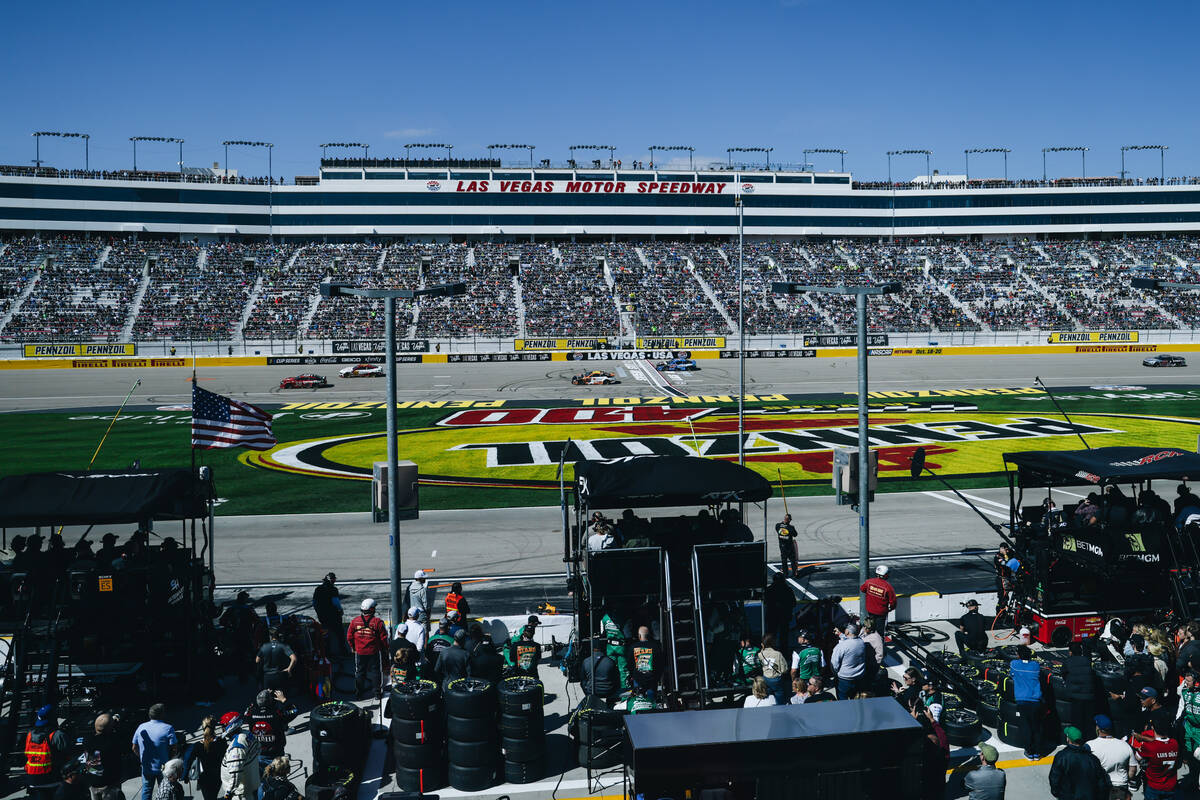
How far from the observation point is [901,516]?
2409 cm

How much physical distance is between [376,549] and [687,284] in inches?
2706

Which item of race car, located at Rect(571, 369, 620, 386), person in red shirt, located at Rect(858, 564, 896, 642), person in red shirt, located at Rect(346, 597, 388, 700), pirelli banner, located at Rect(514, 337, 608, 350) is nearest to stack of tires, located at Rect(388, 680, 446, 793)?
person in red shirt, located at Rect(346, 597, 388, 700)

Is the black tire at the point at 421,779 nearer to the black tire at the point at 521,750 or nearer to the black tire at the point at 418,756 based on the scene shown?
the black tire at the point at 418,756

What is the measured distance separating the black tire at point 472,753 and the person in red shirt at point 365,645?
2810 mm

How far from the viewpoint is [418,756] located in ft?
33.1

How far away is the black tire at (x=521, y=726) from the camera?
33.5ft

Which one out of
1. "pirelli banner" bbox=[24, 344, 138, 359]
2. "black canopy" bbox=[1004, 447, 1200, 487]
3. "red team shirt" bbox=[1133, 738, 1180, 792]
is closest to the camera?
"red team shirt" bbox=[1133, 738, 1180, 792]

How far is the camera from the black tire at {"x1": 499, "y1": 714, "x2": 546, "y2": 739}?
10219 millimetres

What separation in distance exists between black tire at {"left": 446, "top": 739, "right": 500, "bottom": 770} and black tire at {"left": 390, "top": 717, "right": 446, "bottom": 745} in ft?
0.67

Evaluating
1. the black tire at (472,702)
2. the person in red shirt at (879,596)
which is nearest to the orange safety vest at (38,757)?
the black tire at (472,702)

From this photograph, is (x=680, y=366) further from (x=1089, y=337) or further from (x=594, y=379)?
(x=1089, y=337)

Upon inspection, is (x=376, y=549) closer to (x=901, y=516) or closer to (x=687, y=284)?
(x=901, y=516)

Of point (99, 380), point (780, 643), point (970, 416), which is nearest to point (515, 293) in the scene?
point (99, 380)

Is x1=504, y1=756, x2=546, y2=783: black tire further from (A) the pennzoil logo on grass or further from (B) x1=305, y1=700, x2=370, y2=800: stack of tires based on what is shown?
(A) the pennzoil logo on grass
